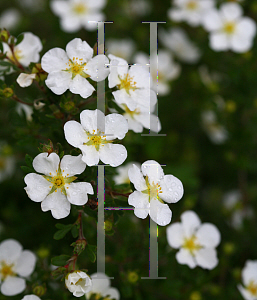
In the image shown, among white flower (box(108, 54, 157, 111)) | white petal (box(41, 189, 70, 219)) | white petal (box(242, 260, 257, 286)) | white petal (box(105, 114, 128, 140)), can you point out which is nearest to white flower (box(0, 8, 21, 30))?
white flower (box(108, 54, 157, 111))

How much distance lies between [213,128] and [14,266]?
6.97 feet

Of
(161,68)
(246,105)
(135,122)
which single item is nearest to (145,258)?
(135,122)

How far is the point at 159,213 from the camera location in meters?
1.41

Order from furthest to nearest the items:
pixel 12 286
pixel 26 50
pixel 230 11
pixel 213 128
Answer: pixel 213 128 → pixel 230 11 → pixel 26 50 → pixel 12 286

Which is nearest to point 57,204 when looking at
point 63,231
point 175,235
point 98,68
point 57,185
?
point 57,185

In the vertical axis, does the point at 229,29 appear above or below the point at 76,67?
above

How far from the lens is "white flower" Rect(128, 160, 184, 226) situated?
1384 millimetres

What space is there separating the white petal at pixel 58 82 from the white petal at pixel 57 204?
0.44m

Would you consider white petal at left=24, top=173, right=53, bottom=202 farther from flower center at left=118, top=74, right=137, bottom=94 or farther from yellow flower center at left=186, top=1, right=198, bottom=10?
yellow flower center at left=186, top=1, right=198, bottom=10

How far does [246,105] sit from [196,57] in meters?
0.81

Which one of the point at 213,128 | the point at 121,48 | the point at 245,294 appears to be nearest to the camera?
the point at 245,294

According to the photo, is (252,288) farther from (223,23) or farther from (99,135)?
(223,23)

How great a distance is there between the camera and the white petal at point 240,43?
279 centimetres

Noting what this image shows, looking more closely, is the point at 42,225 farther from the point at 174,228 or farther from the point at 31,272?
the point at 174,228
